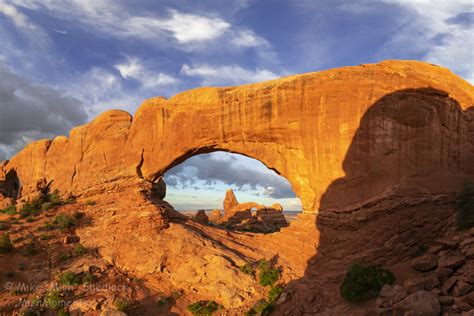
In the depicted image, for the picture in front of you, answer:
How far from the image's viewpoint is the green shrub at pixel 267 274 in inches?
752

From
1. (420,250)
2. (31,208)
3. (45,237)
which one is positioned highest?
(31,208)

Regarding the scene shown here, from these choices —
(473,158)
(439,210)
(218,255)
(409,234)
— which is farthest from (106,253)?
(473,158)

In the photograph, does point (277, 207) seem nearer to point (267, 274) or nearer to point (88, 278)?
point (267, 274)

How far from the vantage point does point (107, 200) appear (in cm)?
2389

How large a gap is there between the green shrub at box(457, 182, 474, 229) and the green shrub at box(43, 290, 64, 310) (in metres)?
21.3

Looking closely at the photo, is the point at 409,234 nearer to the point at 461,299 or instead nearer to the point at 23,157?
the point at 461,299

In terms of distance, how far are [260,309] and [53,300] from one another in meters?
10.3

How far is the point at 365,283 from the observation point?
1641 cm

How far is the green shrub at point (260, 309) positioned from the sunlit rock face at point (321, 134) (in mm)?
7031

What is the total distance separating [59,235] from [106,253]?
12.9 ft

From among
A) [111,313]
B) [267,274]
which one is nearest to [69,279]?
[111,313]

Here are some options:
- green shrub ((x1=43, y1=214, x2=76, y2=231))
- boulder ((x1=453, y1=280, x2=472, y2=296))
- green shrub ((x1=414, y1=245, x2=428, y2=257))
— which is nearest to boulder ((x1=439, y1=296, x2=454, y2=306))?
boulder ((x1=453, y1=280, x2=472, y2=296))

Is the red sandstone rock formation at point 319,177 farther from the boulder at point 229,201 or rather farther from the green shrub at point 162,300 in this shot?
the boulder at point 229,201

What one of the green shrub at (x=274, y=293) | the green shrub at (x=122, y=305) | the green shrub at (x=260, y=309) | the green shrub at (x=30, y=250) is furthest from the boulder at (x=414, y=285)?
the green shrub at (x=30, y=250)
